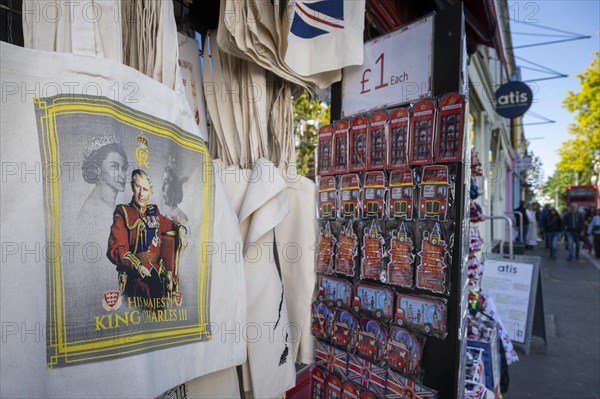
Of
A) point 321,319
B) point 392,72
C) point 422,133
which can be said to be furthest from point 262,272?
point 392,72

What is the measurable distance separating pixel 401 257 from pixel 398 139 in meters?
0.49

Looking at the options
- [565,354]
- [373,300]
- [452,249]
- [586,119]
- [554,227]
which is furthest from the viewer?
[586,119]

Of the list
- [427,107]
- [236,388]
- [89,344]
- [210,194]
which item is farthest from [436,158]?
[89,344]

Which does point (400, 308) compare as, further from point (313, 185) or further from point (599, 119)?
point (599, 119)

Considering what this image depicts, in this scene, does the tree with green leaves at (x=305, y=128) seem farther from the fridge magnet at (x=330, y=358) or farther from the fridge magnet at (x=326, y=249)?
the fridge magnet at (x=330, y=358)

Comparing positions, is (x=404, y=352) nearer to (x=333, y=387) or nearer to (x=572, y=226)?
(x=333, y=387)

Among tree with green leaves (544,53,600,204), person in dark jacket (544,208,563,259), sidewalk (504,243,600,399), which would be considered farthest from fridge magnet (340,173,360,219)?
tree with green leaves (544,53,600,204)

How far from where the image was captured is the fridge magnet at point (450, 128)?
1.26m

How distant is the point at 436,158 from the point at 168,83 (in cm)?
99

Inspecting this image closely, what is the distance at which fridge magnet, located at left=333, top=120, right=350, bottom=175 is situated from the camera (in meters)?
1.65

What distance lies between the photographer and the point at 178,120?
1043 mm

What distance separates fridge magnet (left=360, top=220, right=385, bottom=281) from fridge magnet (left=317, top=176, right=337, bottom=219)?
0.70 feet

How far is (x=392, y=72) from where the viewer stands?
59.7 inches

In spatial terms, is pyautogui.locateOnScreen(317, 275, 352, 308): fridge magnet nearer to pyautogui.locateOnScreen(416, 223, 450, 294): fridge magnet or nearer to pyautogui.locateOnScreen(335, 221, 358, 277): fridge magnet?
pyautogui.locateOnScreen(335, 221, 358, 277): fridge magnet
